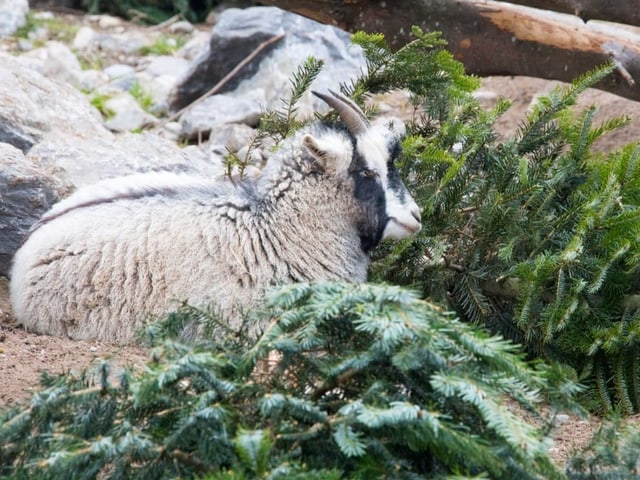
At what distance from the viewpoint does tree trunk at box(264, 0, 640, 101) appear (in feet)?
23.6

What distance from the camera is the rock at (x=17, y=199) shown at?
6746mm

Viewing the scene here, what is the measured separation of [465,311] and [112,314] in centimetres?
202

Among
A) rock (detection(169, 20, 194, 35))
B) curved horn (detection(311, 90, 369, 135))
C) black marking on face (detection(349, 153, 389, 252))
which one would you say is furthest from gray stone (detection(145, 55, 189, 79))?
black marking on face (detection(349, 153, 389, 252))

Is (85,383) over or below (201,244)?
over

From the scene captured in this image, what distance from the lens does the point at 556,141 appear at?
6.62m

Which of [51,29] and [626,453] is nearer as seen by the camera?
[626,453]

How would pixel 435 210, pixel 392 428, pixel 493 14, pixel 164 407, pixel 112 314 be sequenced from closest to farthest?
1. pixel 392 428
2. pixel 164 407
3. pixel 112 314
4. pixel 435 210
5. pixel 493 14

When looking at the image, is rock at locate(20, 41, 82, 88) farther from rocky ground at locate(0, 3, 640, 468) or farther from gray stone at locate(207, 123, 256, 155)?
gray stone at locate(207, 123, 256, 155)

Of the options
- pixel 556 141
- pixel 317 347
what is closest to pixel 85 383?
pixel 317 347

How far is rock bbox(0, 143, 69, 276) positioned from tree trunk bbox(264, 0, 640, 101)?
6.79 ft

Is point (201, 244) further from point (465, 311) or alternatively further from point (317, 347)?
point (317, 347)

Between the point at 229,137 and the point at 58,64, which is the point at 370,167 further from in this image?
the point at 58,64

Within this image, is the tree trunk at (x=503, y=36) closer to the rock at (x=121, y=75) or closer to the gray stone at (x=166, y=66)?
the rock at (x=121, y=75)

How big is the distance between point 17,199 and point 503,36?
3431 mm
